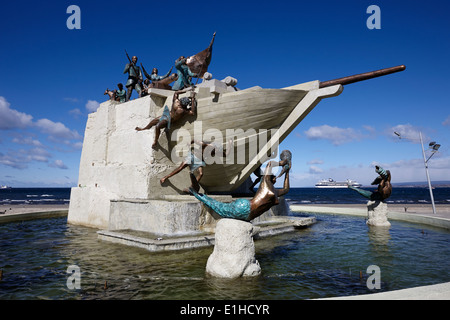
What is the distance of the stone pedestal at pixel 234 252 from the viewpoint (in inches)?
193

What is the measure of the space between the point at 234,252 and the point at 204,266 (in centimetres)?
116

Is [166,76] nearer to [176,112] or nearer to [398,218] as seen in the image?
[176,112]

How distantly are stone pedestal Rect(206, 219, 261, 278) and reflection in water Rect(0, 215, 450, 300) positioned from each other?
167mm

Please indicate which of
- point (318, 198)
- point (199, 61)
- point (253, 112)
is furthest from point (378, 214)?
point (318, 198)

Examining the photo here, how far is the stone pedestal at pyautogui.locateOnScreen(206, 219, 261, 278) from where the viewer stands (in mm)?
4906

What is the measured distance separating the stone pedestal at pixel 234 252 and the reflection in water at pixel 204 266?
0.55ft

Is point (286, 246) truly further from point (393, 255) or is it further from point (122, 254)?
point (122, 254)

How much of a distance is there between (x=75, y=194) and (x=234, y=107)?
8.33 metres

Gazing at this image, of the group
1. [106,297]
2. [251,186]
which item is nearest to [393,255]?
[106,297]

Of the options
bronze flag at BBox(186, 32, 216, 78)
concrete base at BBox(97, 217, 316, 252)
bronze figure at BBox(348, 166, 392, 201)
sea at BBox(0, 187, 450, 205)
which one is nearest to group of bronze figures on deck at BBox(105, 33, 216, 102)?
bronze flag at BBox(186, 32, 216, 78)

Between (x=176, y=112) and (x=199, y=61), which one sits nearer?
(x=176, y=112)

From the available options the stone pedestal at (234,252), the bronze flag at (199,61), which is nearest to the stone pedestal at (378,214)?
the stone pedestal at (234,252)

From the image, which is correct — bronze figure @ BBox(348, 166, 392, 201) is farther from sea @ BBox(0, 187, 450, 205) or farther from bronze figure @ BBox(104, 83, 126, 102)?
sea @ BBox(0, 187, 450, 205)

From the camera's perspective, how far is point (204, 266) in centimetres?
576
